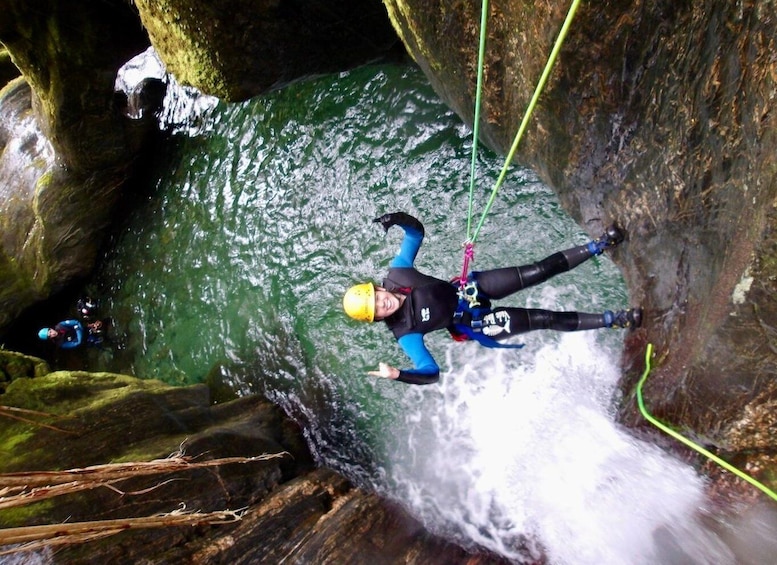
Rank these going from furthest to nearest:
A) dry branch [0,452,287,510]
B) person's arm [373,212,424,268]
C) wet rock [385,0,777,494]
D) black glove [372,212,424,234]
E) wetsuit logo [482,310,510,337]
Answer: wetsuit logo [482,310,510,337] → person's arm [373,212,424,268] → black glove [372,212,424,234] → wet rock [385,0,777,494] → dry branch [0,452,287,510]

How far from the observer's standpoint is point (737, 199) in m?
2.94

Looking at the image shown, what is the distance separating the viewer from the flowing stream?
5.19 m

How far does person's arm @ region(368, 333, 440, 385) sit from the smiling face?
1.05 feet

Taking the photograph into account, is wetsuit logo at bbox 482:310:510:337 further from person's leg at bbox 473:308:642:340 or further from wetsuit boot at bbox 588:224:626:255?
wetsuit boot at bbox 588:224:626:255

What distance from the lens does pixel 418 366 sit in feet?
14.3

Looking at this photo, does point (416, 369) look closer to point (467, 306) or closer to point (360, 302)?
point (360, 302)

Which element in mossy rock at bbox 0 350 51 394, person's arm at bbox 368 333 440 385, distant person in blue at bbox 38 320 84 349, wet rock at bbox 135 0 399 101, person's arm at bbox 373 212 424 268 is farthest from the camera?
distant person in blue at bbox 38 320 84 349

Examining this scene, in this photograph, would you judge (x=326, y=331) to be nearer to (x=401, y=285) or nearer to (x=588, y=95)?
(x=401, y=285)

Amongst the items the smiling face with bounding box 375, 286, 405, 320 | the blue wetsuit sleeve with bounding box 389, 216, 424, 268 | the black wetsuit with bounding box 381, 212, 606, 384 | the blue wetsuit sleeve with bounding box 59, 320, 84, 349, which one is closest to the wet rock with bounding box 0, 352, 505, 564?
the black wetsuit with bounding box 381, 212, 606, 384

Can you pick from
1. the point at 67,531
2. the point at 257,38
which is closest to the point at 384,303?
the point at 67,531

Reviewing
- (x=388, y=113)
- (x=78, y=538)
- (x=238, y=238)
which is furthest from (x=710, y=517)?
(x=238, y=238)

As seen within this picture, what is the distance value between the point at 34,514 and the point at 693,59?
18.8 feet

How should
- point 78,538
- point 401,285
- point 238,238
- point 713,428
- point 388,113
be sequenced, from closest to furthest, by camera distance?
point 78,538
point 713,428
point 401,285
point 388,113
point 238,238

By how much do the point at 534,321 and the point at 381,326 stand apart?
2.74 metres
